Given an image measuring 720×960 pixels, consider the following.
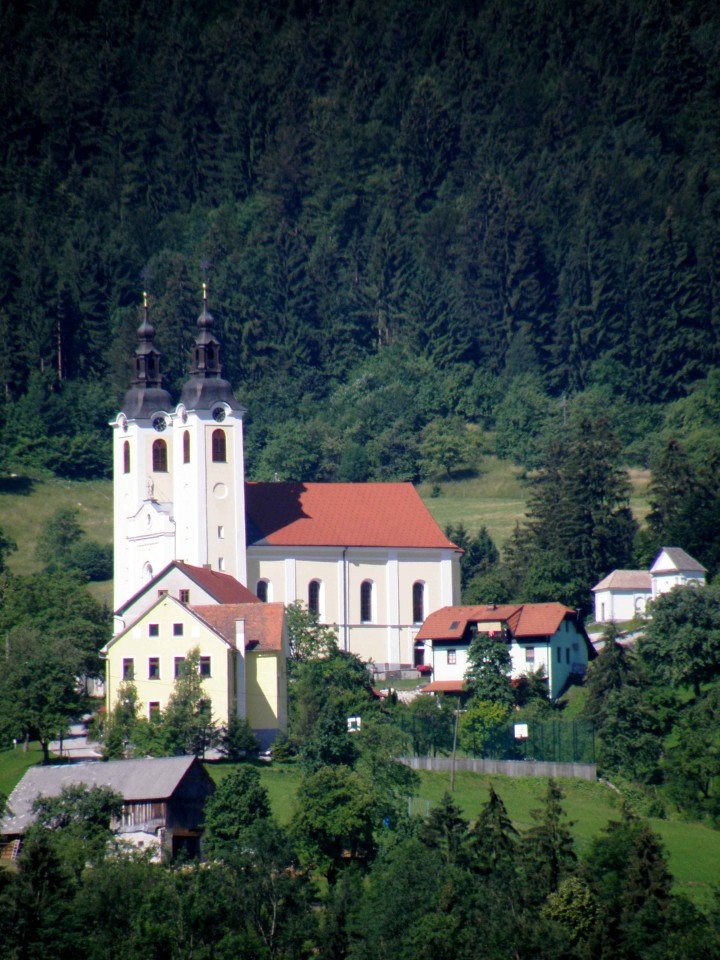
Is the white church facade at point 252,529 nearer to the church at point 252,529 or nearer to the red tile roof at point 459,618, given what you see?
the church at point 252,529

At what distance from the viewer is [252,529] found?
8162 cm

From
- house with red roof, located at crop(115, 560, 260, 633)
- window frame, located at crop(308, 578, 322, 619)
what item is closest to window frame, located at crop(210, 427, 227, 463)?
window frame, located at crop(308, 578, 322, 619)

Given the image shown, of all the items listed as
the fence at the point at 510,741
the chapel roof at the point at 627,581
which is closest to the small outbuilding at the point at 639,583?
the chapel roof at the point at 627,581

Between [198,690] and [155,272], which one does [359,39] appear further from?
[198,690]

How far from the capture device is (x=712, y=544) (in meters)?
83.8

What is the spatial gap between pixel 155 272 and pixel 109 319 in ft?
26.5

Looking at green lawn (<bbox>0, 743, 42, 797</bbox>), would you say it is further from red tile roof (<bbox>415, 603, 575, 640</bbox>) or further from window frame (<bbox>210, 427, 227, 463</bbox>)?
window frame (<bbox>210, 427, 227, 463</bbox>)

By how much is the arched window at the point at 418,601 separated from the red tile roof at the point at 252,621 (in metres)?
14.0

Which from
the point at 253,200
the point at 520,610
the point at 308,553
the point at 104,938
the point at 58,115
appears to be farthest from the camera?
the point at 58,115

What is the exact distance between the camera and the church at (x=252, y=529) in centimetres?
8012

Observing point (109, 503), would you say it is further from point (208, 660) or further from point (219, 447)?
point (208, 660)

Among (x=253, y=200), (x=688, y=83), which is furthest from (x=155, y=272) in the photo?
(x=688, y=83)

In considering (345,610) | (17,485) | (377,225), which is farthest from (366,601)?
(377,225)

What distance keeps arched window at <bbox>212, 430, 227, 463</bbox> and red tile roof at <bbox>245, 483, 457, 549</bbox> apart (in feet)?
9.10
